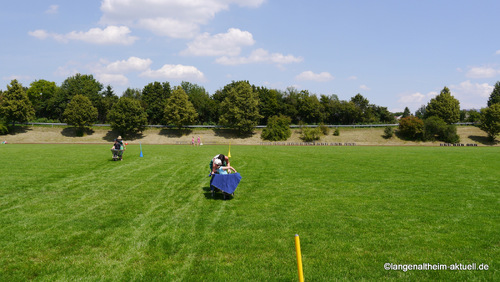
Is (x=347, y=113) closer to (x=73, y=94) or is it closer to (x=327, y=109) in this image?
(x=327, y=109)

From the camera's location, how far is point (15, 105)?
206 ft

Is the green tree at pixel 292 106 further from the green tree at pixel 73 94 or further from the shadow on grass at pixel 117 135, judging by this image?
the green tree at pixel 73 94

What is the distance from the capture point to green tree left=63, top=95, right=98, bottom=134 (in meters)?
63.2

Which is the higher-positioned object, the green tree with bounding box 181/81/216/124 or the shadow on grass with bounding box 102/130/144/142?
the green tree with bounding box 181/81/216/124

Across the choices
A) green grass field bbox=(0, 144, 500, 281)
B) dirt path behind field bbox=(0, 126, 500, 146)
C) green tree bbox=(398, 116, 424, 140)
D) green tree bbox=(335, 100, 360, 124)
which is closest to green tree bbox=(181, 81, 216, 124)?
dirt path behind field bbox=(0, 126, 500, 146)

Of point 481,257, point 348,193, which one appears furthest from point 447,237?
point 348,193

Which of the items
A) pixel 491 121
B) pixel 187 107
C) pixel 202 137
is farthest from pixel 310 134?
pixel 491 121

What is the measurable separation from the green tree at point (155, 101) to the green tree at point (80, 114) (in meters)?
14.0

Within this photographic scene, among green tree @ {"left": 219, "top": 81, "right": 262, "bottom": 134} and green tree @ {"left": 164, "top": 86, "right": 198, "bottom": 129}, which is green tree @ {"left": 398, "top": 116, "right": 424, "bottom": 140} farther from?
green tree @ {"left": 164, "top": 86, "right": 198, "bottom": 129}

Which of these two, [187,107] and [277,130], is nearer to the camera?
[277,130]

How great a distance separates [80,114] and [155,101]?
18.4 meters

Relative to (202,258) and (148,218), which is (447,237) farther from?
(148,218)

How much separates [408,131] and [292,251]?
65.0m

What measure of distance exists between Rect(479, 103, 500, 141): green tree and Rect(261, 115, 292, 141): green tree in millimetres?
39748
